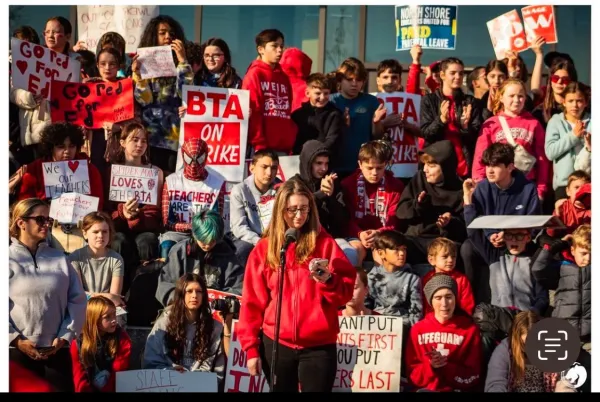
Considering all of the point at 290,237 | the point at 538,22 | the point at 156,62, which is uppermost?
the point at 538,22

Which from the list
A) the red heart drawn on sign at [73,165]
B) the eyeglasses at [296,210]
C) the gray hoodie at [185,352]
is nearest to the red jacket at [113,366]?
the gray hoodie at [185,352]

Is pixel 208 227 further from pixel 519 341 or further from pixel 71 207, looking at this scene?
pixel 519 341

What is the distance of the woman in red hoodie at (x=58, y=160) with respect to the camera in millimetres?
10992

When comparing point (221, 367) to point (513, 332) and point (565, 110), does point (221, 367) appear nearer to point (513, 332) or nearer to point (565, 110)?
point (513, 332)

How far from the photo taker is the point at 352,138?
38.9 ft

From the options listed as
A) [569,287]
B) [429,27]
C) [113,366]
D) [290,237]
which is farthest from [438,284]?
[429,27]

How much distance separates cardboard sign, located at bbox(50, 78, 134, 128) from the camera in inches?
456

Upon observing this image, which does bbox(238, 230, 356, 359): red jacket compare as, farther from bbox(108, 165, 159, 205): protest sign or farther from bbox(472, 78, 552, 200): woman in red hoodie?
bbox(472, 78, 552, 200): woman in red hoodie

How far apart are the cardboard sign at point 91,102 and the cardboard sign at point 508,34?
12.9ft

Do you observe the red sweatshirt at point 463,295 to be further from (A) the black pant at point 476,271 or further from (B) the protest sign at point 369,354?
(B) the protest sign at point 369,354

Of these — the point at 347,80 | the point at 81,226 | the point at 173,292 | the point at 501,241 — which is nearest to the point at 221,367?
the point at 173,292

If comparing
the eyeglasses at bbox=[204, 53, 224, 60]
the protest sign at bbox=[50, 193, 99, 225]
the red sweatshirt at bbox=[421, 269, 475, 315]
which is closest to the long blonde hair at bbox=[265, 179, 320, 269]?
the red sweatshirt at bbox=[421, 269, 475, 315]

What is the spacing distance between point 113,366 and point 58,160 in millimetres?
2434

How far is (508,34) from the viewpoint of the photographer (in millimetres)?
13000
